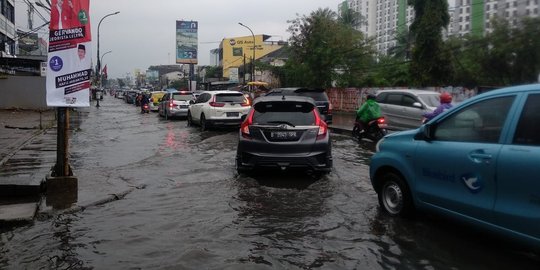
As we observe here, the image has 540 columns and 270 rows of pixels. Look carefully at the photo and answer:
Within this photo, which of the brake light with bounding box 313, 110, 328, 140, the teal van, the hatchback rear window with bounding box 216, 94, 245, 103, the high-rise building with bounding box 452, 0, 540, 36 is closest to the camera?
the teal van

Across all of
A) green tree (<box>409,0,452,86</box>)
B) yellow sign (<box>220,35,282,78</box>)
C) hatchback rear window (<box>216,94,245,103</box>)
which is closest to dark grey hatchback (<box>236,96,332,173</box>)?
hatchback rear window (<box>216,94,245,103</box>)

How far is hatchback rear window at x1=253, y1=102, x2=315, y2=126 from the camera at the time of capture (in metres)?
8.81

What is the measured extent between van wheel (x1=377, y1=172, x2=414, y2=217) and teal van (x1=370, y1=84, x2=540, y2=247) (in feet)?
0.04

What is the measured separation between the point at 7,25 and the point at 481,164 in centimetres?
5080

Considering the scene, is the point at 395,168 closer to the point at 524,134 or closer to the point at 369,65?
the point at 524,134

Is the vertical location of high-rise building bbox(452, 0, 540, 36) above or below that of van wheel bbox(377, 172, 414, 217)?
above

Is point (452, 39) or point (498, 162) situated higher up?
point (452, 39)

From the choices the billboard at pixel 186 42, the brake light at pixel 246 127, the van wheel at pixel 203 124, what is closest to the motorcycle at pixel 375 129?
the brake light at pixel 246 127

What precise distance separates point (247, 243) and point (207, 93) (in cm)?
1544

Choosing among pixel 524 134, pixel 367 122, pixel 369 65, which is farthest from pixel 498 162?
pixel 369 65

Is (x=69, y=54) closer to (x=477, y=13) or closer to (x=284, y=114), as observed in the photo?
(x=284, y=114)

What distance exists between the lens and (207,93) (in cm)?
2033

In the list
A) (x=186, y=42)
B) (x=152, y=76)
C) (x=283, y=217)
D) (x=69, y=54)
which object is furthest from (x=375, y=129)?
(x=152, y=76)

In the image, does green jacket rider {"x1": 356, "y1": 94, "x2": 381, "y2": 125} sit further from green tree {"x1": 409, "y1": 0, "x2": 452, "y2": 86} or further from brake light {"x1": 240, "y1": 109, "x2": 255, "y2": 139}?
green tree {"x1": 409, "y1": 0, "x2": 452, "y2": 86}
